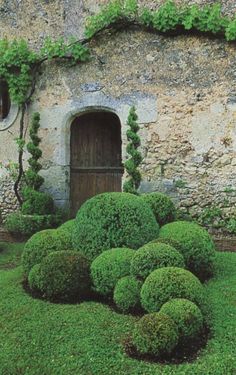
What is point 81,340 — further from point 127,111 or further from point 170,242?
point 127,111

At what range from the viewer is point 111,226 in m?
5.20

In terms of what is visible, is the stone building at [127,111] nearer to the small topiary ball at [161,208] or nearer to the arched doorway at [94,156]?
the arched doorway at [94,156]

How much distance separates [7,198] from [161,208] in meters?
3.93

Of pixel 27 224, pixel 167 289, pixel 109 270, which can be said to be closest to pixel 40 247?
pixel 109 270

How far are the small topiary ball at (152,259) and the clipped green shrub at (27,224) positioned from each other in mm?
3706

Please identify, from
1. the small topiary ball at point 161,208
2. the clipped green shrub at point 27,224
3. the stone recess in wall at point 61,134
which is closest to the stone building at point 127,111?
the stone recess in wall at point 61,134

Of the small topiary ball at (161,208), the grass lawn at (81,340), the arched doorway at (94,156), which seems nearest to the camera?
the grass lawn at (81,340)

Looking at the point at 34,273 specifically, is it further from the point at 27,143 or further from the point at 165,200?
the point at 27,143

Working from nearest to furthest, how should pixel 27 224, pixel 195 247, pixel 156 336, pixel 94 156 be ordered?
pixel 156 336
pixel 195 247
pixel 27 224
pixel 94 156

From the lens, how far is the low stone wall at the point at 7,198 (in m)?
9.15

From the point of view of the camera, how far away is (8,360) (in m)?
3.68

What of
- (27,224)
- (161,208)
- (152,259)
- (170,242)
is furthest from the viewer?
(27,224)

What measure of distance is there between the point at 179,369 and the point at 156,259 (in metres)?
1.23

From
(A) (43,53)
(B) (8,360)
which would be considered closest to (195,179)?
(A) (43,53)
